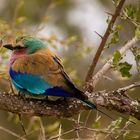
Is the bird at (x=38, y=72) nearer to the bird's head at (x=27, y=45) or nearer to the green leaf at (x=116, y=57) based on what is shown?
the bird's head at (x=27, y=45)

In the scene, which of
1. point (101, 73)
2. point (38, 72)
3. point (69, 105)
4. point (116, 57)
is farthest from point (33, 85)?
point (116, 57)

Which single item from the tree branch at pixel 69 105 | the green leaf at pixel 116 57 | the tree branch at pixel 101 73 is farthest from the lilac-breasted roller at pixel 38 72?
the green leaf at pixel 116 57

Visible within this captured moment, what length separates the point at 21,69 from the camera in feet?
17.8

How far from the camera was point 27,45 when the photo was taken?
570 centimetres

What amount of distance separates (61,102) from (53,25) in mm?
8637

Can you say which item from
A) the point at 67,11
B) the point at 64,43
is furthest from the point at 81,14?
A: the point at 64,43

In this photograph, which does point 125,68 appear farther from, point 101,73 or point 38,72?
point 38,72

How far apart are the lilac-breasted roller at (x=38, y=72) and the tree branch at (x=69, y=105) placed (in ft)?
0.33

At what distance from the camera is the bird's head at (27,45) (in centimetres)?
569

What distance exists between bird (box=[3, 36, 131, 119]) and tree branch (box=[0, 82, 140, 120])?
0.30ft

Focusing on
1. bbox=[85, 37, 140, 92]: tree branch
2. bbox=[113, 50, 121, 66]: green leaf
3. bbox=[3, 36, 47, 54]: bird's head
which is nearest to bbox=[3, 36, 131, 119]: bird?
bbox=[3, 36, 47, 54]: bird's head

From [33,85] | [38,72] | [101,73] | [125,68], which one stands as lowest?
[33,85]

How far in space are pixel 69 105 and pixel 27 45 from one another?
2.71 ft

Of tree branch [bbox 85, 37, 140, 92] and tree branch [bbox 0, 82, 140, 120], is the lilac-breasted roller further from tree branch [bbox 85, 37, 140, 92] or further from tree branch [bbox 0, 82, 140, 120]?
tree branch [bbox 85, 37, 140, 92]
